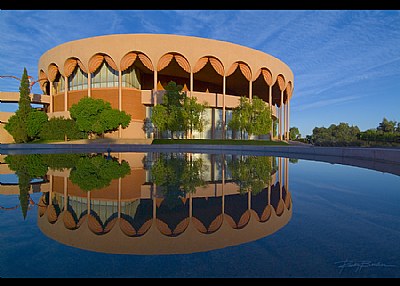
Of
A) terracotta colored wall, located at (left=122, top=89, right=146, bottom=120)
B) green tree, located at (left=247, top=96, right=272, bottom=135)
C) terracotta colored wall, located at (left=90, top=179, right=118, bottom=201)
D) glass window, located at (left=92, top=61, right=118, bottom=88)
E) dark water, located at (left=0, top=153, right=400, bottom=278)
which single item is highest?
glass window, located at (left=92, top=61, right=118, bottom=88)

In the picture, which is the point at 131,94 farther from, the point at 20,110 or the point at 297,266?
the point at 297,266

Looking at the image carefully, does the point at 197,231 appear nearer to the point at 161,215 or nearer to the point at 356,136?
the point at 161,215

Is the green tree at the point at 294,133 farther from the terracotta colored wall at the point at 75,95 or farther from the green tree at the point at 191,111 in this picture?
the terracotta colored wall at the point at 75,95

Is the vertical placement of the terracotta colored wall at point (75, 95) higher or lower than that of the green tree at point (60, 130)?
higher

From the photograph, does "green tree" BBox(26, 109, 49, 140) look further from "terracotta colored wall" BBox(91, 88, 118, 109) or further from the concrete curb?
the concrete curb

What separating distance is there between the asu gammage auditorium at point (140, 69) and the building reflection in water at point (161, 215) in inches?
1234

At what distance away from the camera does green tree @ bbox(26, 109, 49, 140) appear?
34.3 meters

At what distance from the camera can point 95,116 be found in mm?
33875

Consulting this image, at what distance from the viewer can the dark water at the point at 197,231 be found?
101 inches

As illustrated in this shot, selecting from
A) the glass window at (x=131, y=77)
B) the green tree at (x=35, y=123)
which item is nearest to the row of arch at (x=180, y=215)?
the green tree at (x=35, y=123)

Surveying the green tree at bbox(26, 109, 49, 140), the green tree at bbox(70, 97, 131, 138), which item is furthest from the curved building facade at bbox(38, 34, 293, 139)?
the green tree at bbox(26, 109, 49, 140)

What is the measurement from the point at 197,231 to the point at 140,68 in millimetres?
41764

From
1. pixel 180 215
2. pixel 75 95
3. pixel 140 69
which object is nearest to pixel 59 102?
pixel 75 95
